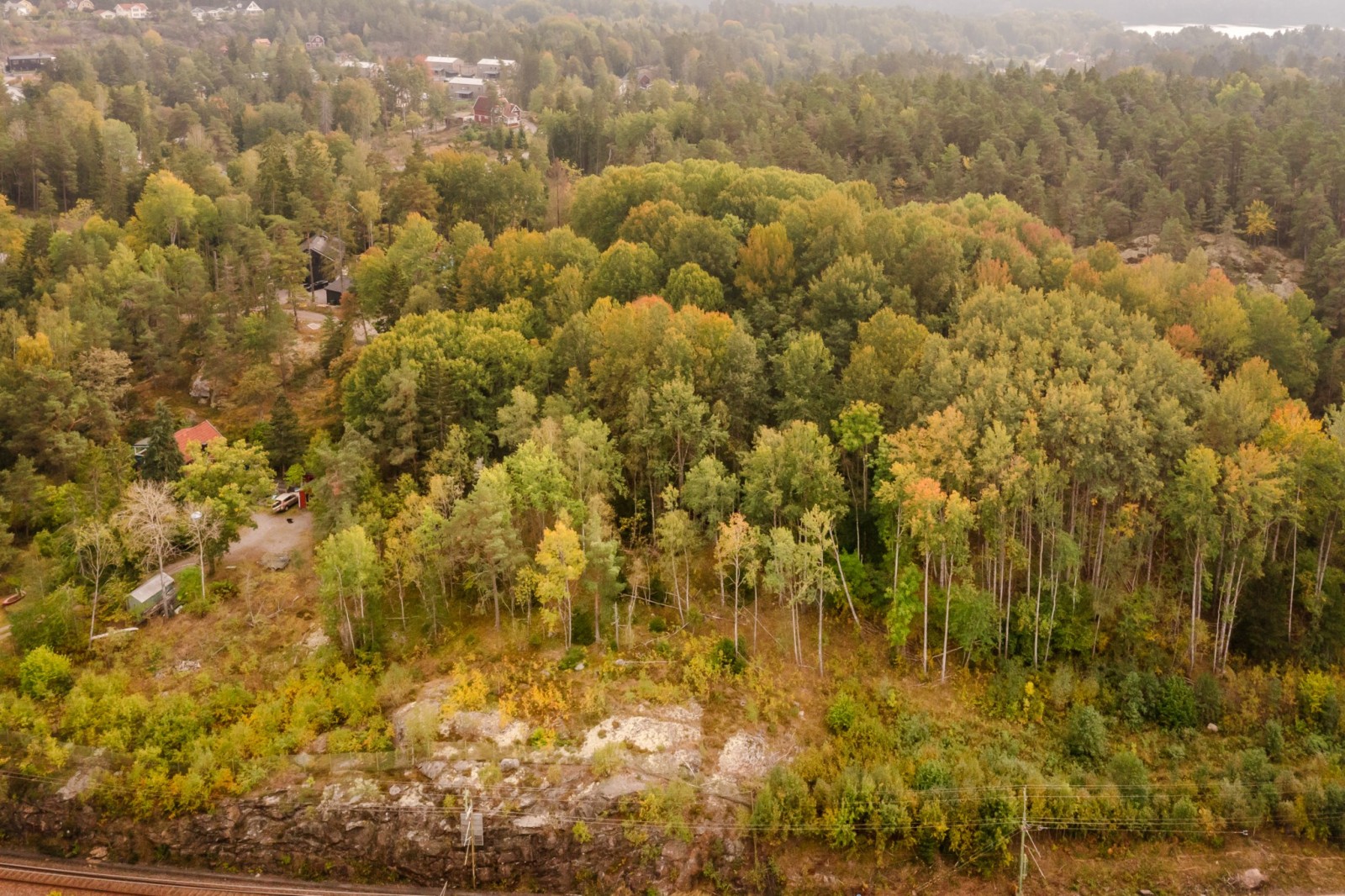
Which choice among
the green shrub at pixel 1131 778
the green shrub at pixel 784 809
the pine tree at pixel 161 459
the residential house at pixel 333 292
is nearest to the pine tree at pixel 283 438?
the pine tree at pixel 161 459

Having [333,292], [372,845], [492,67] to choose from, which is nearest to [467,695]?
[372,845]

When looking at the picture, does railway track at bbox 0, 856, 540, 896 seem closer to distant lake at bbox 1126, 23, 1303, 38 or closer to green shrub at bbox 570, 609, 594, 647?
green shrub at bbox 570, 609, 594, 647

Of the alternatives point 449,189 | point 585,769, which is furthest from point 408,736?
point 449,189

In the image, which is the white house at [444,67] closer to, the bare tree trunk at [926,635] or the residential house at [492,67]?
the residential house at [492,67]

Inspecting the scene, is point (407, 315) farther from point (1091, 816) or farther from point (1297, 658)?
point (1297, 658)

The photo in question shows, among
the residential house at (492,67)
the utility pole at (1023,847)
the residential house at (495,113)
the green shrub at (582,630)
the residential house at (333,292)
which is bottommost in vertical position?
the utility pole at (1023,847)

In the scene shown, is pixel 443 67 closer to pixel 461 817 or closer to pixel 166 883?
pixel 166 883
